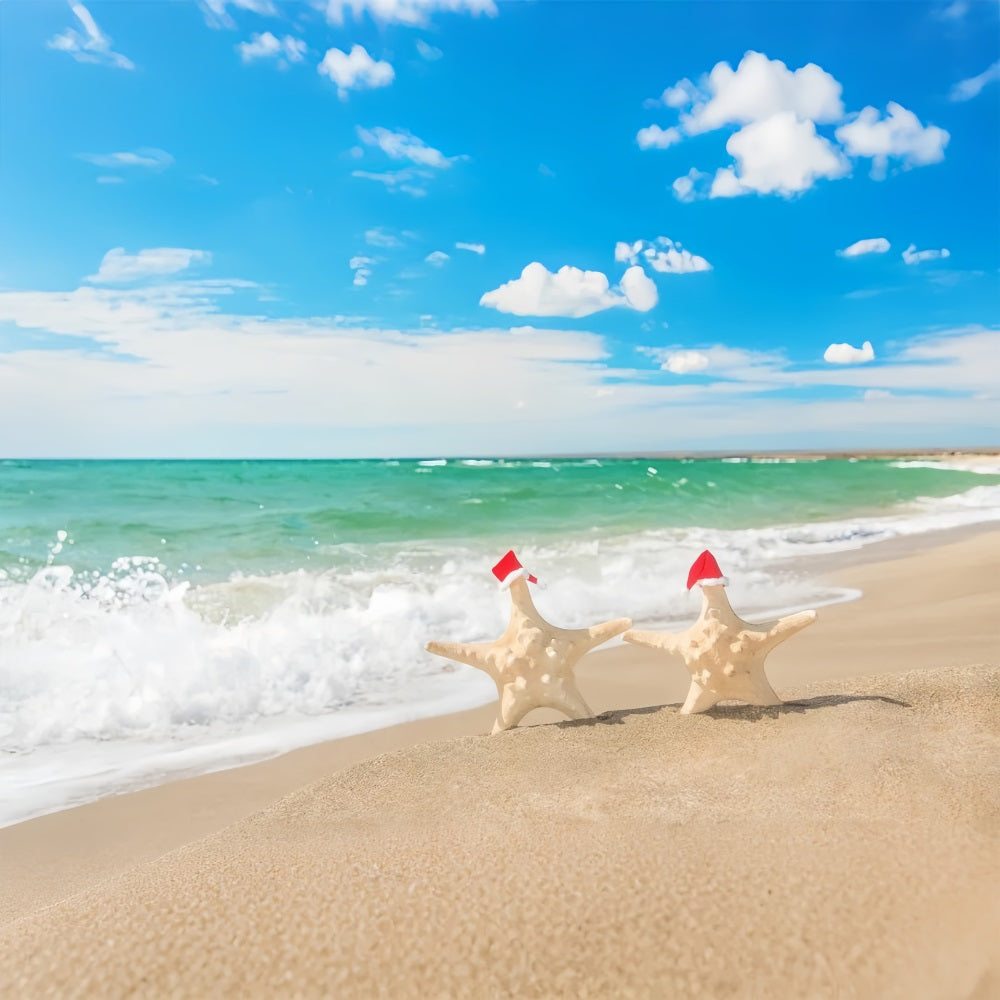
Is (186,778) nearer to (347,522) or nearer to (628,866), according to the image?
(628,866)

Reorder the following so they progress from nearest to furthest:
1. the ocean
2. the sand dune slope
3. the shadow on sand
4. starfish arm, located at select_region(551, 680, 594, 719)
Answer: the sand dune slope
the shadow on sand
starfish arm, located at select_region(551, 680, 594, 719)
the ocean

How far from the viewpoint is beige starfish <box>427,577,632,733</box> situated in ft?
9.27

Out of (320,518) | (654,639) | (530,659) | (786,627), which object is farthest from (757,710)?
(320,518)

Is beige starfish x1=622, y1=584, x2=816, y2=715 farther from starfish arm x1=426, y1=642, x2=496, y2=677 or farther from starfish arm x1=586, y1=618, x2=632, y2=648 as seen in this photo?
starfish arm x1=426, y1=642, x2=496, y2=677

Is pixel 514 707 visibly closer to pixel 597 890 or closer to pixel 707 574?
pixel 707 574

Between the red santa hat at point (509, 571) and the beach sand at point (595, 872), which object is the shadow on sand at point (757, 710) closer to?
the beach sand at point (595, 872)

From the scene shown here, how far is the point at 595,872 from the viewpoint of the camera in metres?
1.72

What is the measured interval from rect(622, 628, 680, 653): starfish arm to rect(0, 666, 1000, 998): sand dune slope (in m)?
0.50

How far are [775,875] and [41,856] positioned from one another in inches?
103

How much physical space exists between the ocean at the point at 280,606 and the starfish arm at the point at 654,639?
1.87 metres

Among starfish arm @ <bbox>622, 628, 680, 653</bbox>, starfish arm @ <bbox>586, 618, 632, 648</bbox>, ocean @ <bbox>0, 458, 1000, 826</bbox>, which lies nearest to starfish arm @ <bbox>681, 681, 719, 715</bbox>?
starfish arm @ <bbox>622, 628, 680, 653</bbox>

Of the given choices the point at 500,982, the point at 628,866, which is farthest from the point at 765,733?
the point at 500,982

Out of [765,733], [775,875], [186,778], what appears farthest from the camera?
[186,778]

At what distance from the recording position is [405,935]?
155 centimetres
